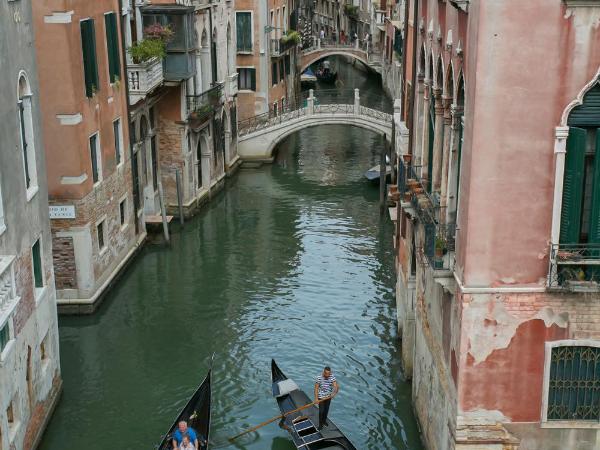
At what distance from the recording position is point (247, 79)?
38.4m

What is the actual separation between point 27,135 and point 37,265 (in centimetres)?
211

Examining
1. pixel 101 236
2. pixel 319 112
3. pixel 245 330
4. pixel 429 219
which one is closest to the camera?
pixel 429 219

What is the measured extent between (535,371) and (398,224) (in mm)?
7958

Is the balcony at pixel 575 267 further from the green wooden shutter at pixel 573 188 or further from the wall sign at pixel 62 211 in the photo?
the wall sign at pixel 62 211

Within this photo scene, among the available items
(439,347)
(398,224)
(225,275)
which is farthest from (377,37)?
(439,347)

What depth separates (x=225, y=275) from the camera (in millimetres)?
23234

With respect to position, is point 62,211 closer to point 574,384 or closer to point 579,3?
point 574,384

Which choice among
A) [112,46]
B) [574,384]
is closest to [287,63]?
[112,46]

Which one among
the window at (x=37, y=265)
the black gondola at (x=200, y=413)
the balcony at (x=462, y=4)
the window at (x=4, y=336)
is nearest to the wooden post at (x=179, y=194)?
the window at (x=37, y=265)

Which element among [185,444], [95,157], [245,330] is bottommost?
[245,330]

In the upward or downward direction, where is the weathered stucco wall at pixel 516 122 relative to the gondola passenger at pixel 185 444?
upward

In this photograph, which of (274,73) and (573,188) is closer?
(573,188)

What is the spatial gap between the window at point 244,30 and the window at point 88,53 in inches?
712

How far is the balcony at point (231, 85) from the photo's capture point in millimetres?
34156
